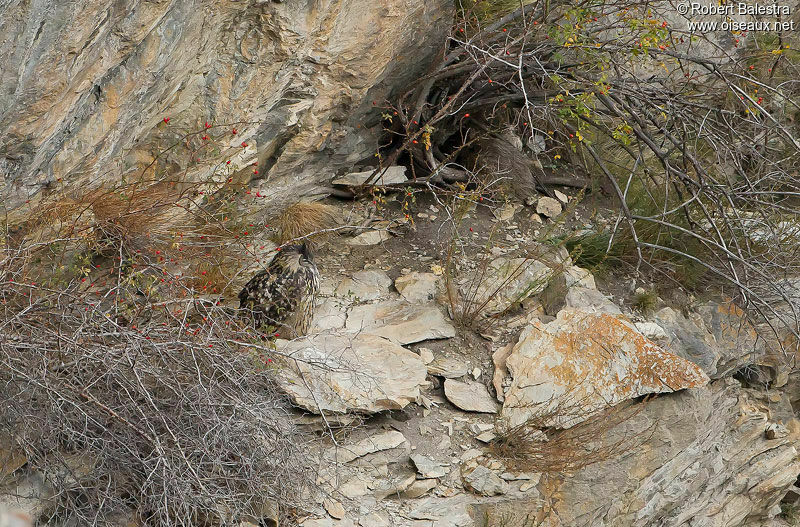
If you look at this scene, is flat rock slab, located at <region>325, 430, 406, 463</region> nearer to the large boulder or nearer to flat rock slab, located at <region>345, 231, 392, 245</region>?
the large boulder

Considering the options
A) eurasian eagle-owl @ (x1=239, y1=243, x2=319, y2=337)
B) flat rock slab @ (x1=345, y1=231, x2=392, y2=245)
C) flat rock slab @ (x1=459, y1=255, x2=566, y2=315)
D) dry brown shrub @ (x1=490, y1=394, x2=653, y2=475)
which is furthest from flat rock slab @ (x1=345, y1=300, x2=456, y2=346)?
dry brown shrub @ (x1=490, y1=394, x2=653, y2=475)

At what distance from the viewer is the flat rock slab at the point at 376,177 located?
202 inches

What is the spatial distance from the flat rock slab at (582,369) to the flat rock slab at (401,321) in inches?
18.7

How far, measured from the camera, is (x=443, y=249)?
16.7 ft

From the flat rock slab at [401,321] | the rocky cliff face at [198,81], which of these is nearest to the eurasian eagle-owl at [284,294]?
the flat rock slab at [401,321]

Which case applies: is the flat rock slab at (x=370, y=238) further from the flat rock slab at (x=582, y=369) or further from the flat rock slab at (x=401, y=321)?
the flat rock slab at (x=582, y=369)

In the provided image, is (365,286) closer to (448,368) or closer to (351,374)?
(448,368)

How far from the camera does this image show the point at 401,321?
454 cm

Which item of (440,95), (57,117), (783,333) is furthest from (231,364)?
(783,333)

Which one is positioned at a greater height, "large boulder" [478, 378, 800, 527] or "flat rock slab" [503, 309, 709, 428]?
"flat rock slab" [503, 309, 709, 428]

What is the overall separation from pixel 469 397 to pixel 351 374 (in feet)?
2.56

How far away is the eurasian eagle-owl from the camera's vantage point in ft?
13.2

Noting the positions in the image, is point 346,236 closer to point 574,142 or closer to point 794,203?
point 574,142

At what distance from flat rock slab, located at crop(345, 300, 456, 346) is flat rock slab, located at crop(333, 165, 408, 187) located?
92 cm
